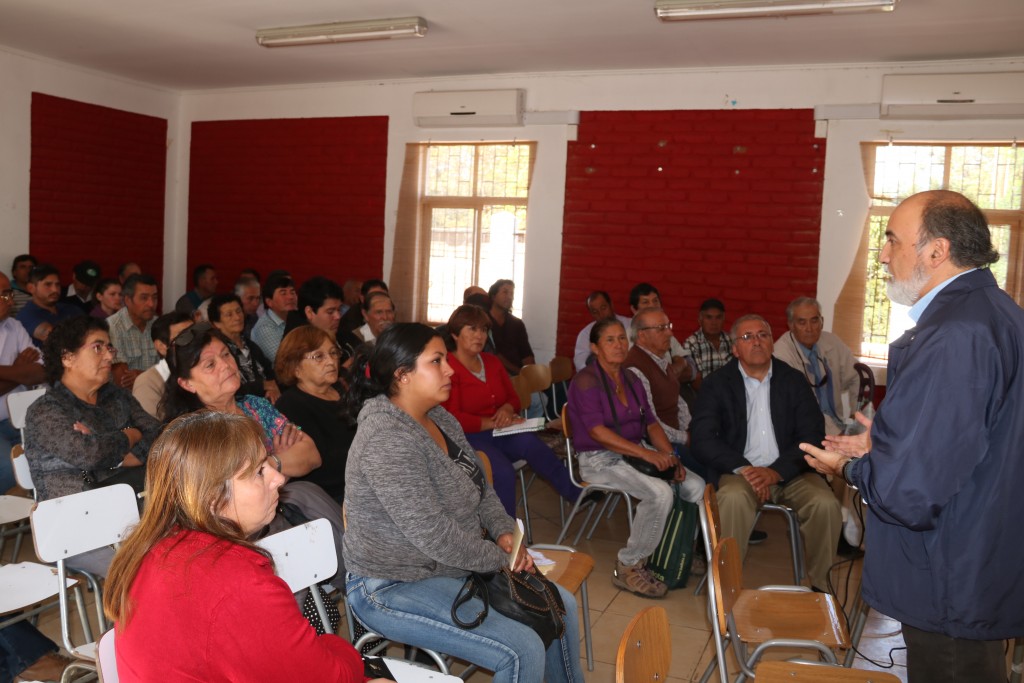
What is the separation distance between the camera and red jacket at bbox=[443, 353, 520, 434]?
4.71 m

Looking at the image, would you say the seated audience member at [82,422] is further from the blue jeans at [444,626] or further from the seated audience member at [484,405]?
the seated audience member at [484,405]

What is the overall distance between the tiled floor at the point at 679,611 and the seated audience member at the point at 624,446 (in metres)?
0.14

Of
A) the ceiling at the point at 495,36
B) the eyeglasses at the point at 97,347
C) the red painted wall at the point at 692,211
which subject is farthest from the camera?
the red painted wall at the point at 692,211

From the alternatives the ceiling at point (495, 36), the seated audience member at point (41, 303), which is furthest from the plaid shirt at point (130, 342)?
the ceiling at point (495, 36)

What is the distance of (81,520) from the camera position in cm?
269

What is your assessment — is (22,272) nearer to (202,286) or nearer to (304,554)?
(202,286)

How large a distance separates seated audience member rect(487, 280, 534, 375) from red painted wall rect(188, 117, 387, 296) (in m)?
1.46

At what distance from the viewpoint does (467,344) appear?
4.83 meters

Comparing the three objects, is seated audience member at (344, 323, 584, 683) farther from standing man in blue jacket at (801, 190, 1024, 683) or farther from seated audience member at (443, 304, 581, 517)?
seated audience member at (443, 304, 581, 517)

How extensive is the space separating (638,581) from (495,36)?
13.3 feet

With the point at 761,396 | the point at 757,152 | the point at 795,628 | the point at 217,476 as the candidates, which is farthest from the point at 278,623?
the point at 757,152

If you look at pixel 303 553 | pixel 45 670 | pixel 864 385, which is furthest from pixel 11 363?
pixel 864 385

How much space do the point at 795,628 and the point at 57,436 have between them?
2.67 meters

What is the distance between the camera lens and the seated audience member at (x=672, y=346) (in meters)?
5.89
